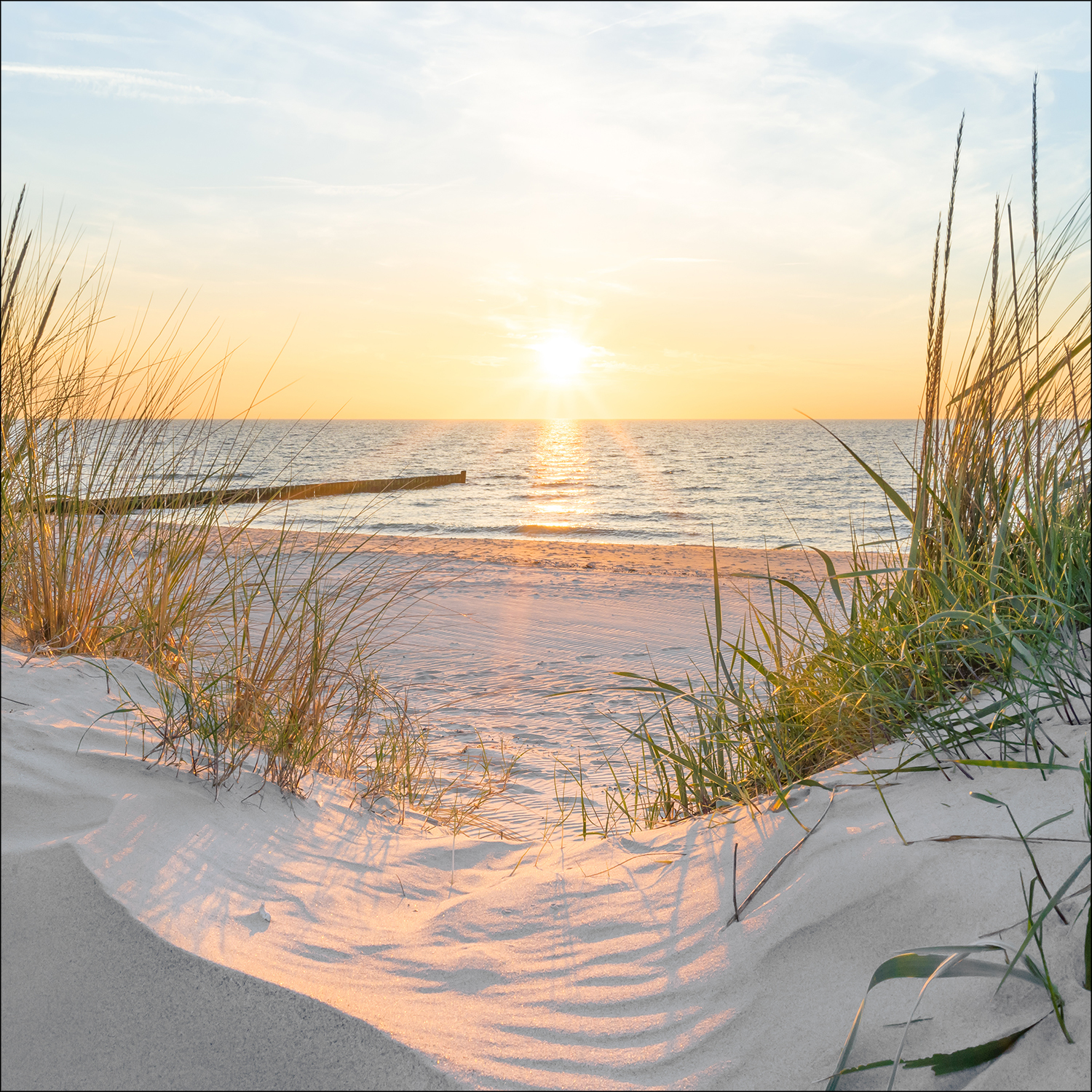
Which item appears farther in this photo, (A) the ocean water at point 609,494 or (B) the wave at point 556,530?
(B) the wave at point 556,530

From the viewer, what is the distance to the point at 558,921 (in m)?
1.85

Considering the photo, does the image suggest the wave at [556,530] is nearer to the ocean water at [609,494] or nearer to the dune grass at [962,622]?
the ocean water at [609,494]

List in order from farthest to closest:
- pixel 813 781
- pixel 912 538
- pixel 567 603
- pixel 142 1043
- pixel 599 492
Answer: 1. pixel 599 492
2. pixel 567 603
3. pixel 912 538
4. pixel 813 781
5. pixel 142 1043

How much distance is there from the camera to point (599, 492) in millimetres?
28406

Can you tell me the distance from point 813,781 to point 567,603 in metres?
6.06

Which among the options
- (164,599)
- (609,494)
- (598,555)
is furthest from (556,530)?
(164,599)

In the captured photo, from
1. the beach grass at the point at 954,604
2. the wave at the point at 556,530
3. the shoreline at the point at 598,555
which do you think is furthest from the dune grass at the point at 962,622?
the wave at the point at 556,530

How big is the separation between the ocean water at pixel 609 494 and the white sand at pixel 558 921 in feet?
3.51

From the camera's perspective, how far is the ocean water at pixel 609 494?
54.1ft

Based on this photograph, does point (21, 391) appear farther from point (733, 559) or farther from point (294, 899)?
point (733, 559)

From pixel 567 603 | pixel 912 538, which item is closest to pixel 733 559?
pixel 567 603

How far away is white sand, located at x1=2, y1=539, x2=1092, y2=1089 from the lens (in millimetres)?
1230

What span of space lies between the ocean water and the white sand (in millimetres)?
1070

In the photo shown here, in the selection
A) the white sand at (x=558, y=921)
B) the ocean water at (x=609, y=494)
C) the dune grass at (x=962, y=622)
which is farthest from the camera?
the ocean water at (x=609, y=494)
